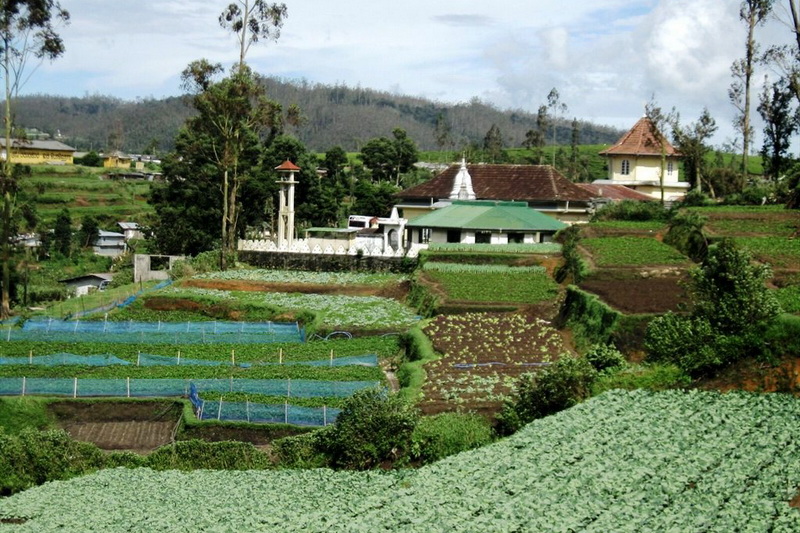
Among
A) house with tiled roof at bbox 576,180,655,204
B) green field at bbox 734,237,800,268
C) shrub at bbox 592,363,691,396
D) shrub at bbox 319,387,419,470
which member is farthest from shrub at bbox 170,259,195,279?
shrub at bbox 592,363,691,396

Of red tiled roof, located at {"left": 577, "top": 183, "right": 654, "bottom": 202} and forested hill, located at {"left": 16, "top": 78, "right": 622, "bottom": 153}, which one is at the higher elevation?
forested hill, located at {"left": 16, "top": 78, "right": 622, "bottom": 153}

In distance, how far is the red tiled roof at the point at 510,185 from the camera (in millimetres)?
52344

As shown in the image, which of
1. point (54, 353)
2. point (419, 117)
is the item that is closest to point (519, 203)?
point (54, 353)

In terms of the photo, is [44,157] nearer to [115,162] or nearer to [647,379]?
[115,162]

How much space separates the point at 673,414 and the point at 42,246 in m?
58.1

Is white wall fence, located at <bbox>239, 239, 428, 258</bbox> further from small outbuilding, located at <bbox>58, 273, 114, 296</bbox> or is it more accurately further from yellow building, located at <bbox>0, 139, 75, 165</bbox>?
yellow building, located at <bbox>0, 139, 75, 165</bbox>

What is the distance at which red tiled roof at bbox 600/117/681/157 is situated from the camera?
58594mm

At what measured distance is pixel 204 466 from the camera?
72.5 ft

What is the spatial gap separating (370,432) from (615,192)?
38.1m

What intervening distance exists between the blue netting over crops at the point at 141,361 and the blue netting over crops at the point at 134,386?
10.4 feet

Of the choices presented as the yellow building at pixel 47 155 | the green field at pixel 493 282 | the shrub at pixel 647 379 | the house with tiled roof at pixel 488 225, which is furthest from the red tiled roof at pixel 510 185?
the yellow building at pixel 47 155

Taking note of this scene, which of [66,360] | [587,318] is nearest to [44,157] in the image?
[66,360]

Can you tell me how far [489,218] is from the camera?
46.6 meters

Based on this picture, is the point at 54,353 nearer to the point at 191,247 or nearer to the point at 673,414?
the point at 673,414
